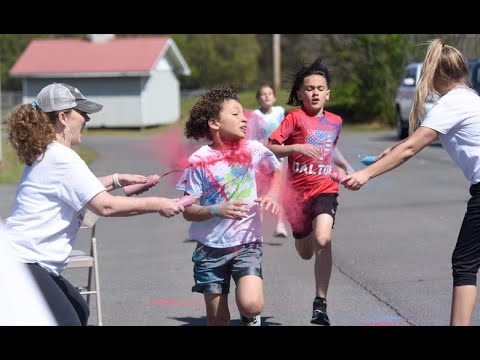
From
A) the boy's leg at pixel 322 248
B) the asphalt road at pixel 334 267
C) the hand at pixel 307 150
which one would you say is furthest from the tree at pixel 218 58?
the boy's leg at pixel 322 248

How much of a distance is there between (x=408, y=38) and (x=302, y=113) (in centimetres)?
2950

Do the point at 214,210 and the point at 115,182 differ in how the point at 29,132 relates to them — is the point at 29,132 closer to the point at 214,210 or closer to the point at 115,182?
the point at 115,182

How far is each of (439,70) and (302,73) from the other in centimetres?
146

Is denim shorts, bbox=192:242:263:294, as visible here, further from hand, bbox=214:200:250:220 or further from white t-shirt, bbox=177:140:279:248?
hand, bbox=214:200:250:220

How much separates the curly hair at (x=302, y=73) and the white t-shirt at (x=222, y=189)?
1.36 m

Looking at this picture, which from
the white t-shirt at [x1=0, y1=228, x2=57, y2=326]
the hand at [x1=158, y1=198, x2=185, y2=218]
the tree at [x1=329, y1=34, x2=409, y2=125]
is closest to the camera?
the white t-shirt at [x1=0, y1=228, x2=57, y2=326]

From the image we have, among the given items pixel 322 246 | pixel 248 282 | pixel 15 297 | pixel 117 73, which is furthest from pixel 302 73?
pixel 117 73

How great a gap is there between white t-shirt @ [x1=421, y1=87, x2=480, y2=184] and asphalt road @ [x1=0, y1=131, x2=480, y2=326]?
1675 millimetres

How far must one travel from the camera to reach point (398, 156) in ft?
18.1

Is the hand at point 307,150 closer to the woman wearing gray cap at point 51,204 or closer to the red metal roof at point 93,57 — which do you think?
the woman wearing gray cap at point 51,204

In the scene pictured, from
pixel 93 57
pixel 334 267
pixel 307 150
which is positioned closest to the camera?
pixel 307 150

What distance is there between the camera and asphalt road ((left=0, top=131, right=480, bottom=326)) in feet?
23.0

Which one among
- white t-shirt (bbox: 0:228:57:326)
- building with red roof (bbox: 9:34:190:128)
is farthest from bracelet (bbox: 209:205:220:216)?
building with red roof (bbox: 9:34:190:128)
